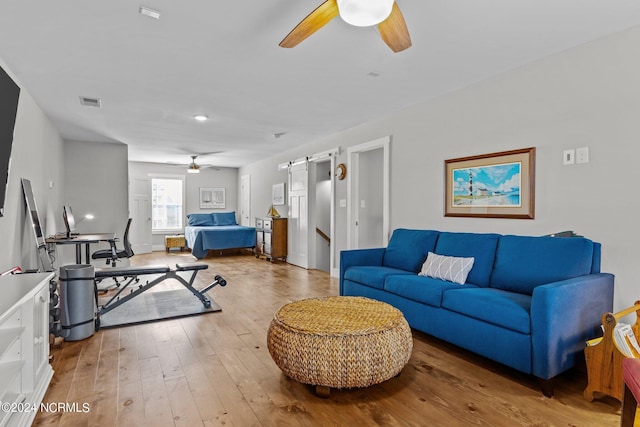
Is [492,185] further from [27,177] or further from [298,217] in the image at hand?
[27,177]

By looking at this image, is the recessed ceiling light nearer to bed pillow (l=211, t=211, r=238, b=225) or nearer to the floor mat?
the floor mat

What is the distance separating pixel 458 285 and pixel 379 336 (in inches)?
45.1

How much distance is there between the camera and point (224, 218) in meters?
9.88

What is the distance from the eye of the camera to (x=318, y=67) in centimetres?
313

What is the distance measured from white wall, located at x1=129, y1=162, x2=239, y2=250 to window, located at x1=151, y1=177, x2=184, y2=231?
0.61 ft

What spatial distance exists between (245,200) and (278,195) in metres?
2.32

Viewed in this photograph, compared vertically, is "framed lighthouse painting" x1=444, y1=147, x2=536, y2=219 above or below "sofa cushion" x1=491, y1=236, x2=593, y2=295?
above

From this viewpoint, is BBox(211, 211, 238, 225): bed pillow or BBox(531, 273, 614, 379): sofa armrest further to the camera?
BBox(211, 211, 238, 225): bed pillow

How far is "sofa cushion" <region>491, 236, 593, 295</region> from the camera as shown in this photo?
Answer: 2.45 m

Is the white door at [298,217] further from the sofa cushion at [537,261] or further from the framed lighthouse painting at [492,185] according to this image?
the sofa cushion at [537,261]

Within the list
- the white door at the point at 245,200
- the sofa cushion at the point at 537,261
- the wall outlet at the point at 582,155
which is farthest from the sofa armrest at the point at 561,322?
the white door at the point at 245,200

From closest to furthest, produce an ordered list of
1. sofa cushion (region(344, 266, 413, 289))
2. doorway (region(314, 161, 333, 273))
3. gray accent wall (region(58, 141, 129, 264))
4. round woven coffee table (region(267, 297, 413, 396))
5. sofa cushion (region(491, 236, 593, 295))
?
round woven coffee table (region(267, 297, 413, 396)), sofa cushion (region(491, 236, 593, 295)), sofa cushion (region(344, 266, 413, 289)), gray accent wall (region(58, 141, 129, 264)), doorway (region(314, 161, 333, 273))

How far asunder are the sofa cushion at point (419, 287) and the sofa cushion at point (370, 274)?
0.10 m

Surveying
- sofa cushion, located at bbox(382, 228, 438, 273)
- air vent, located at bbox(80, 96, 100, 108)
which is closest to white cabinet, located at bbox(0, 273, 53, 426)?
air vent, located at bbox(80, 96, 100, 108)
